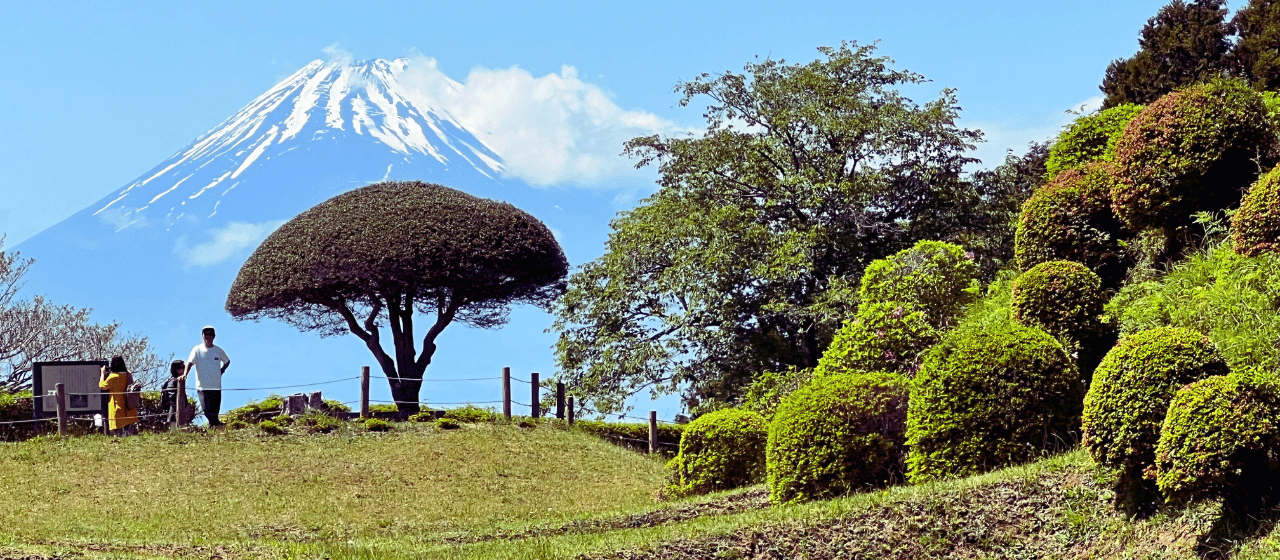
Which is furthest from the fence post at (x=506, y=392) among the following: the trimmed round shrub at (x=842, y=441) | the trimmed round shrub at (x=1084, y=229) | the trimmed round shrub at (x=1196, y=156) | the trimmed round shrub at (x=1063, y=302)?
the trimmed round shrub at (x=1196, y=156)

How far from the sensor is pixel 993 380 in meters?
11.1

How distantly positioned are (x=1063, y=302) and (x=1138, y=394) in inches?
118

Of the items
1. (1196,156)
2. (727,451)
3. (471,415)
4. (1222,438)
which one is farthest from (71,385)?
(1222,438)

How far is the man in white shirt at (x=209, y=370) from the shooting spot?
2120 centimetres

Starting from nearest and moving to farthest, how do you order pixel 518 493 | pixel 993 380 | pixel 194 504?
pixel 993 380
pixel 194 504
pixel 518 493

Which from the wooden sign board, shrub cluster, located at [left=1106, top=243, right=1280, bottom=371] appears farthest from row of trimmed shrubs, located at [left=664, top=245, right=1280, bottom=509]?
the wooden sign board

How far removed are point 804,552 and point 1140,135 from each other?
22.7 feet

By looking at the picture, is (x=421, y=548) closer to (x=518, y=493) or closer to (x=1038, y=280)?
(x=518, y=493)

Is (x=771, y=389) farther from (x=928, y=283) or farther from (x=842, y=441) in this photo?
(x=842, y=441)

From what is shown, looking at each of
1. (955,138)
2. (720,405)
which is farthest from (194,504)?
(955,138)

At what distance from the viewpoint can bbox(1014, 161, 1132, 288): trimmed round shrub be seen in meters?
13.6

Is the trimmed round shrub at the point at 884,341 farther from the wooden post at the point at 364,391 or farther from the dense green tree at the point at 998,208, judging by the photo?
the wooden post at the point at 364,391

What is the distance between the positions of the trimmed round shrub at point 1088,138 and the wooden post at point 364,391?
14896 millimetres

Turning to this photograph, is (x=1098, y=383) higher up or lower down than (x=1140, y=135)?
lower down
